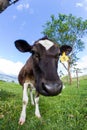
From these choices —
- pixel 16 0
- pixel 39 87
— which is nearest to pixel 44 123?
pixel 39 87

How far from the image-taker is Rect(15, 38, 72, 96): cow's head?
21.7 ft

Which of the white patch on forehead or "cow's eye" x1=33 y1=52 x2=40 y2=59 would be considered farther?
the white patch on forehead

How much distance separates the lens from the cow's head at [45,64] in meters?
6.61

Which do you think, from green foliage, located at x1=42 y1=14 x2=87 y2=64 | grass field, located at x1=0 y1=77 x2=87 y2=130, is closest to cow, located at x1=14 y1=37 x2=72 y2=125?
grass field, located at x1=0 y1=77 x2=87 y2=130

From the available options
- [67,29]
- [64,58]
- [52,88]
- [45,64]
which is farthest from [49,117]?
[67,29]

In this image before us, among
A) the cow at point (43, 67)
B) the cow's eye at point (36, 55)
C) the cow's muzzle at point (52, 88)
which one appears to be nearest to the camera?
the cow's muzzle at point (52, 88)

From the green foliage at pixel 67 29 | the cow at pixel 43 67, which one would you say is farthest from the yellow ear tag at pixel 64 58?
the green foliage at pixel 67 29

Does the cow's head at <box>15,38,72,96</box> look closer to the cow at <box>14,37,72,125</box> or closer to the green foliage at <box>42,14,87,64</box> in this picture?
the cow at <box>14,37,72,125</box>

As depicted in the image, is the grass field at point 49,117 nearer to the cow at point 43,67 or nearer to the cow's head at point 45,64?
the cow at point 43,67

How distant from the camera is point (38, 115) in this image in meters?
10.4

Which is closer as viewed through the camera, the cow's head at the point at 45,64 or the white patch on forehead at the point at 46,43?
the cow's head at the point at 45,64

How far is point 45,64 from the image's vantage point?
24.3ft

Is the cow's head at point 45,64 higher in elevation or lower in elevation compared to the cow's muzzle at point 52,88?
higher

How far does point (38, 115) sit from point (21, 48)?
226 centimetres
